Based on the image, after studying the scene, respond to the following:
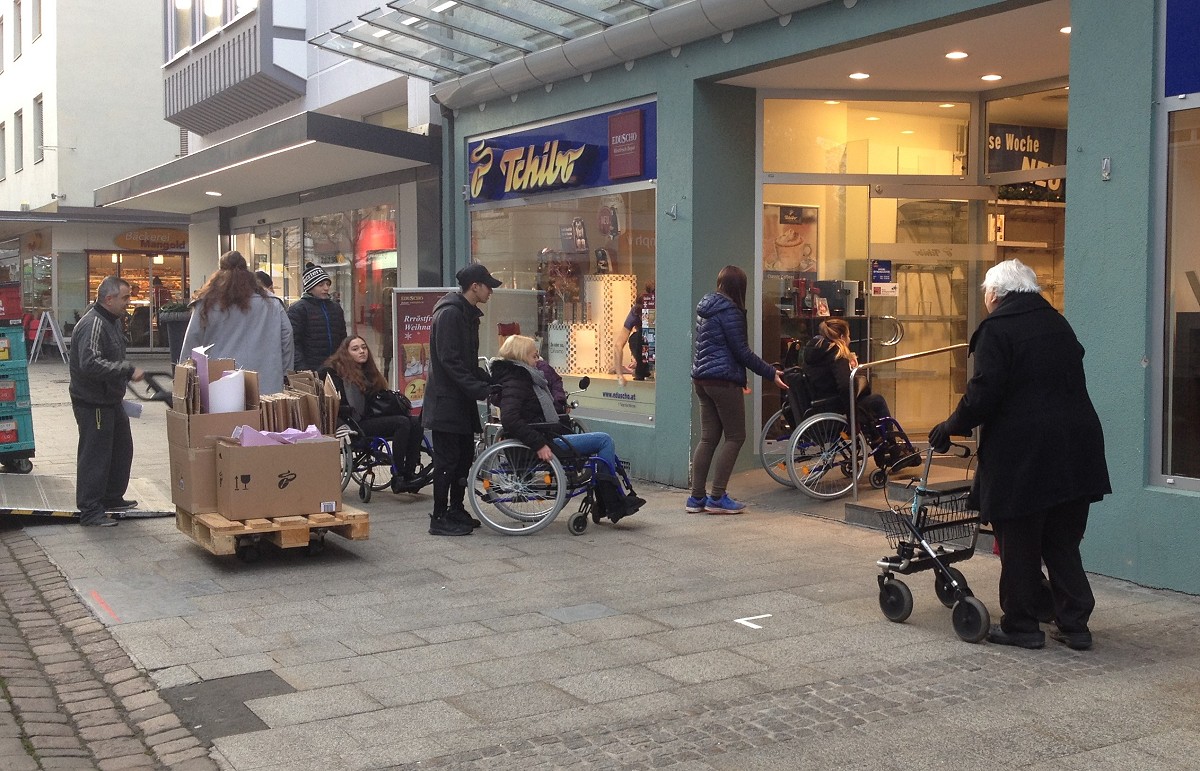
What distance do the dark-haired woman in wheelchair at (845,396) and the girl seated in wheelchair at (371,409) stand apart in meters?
3.18

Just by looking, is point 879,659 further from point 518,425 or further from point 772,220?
point 772,220

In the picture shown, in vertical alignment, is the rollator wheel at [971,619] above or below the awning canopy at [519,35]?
below

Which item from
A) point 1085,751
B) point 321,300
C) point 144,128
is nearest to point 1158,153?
point 1085,751

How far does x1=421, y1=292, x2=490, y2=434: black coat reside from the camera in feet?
26.5

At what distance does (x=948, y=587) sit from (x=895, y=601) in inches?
11.1

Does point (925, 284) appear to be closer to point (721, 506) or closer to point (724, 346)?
point (724, 346)

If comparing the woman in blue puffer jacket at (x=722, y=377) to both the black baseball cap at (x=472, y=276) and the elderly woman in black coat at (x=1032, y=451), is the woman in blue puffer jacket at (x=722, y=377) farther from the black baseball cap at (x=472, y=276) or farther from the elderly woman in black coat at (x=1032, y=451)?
the elderly woman in black coat at (x=1032, y=451)

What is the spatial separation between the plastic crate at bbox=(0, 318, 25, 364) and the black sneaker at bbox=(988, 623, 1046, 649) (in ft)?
29.3

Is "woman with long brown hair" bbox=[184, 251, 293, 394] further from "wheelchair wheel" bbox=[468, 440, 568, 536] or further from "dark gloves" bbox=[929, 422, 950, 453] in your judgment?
"dark gloves" bbox=[929, 422, 950, 453]

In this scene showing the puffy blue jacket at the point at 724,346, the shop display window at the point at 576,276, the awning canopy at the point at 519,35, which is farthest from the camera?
the shop display window at the point at 576,276

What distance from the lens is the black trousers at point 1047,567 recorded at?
5402 mm

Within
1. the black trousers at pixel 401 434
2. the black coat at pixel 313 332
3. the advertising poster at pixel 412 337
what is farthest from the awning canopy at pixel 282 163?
the black trousers at pixel 401 434

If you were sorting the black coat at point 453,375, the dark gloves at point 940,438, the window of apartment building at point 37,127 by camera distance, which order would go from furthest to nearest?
the window of apartment building at point 37,127
the black coat at point 453,375
the dark gloves at point 940,438

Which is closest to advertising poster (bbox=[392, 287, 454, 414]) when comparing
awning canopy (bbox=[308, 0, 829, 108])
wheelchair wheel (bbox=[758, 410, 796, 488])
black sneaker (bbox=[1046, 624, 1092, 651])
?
awning canopy (bbox=[308, 0, 829, 108])
